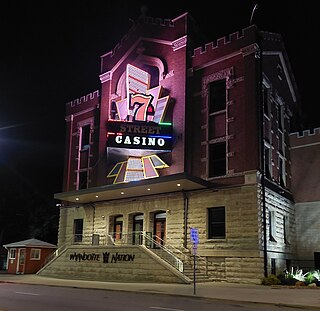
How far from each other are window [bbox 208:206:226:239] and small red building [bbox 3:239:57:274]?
17.5 m

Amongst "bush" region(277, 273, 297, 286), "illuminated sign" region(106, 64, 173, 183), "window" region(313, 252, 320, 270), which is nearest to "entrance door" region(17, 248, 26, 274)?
"illuminated sign" region(106, 64, 173, 183)

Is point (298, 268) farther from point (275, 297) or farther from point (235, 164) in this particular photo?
point (275, 297)

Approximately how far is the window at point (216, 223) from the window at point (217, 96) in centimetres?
704

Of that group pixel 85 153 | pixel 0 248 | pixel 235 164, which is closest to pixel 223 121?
pixel 235 164

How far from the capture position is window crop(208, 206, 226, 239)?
27781 mm

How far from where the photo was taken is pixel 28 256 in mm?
38188

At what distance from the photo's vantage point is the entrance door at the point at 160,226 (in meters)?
31.1

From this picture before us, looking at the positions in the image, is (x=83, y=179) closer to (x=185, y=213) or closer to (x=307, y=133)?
(x=185, y=213)

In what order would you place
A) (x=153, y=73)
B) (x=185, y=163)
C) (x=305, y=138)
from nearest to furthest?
1. (x=185, y=163)
2. (x=305, y=138)
3. (x=153, y=73)

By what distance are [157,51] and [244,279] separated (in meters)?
18.1

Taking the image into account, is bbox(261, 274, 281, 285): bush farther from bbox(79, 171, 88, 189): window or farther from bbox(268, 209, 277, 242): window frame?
bbox(79, 171, 88, 189): window

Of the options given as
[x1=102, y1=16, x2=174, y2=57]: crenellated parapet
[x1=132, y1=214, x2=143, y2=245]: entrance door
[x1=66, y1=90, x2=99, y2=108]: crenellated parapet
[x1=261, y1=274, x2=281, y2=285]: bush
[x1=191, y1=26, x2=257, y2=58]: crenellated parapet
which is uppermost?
[x1=102, y1=16, x2=174, y2=57]: crenellated parapet

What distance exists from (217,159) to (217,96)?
4589 millimetres

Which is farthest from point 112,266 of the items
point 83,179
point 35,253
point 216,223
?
point 35,253
